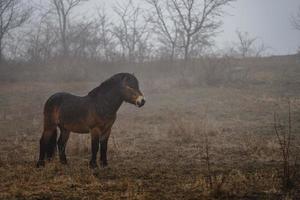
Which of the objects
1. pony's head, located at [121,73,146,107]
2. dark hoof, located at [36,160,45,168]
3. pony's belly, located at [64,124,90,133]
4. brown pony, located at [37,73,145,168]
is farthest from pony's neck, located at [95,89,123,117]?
dark hoof, located at [36,160,45,168]

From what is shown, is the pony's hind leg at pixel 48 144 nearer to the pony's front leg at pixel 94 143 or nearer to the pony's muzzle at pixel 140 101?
the pony's front leg at pixel 94 143

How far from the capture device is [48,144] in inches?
366

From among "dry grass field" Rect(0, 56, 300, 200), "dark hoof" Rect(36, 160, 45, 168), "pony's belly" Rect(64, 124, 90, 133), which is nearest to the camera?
"dry grass field" Rect(0, 56, 300, 200)

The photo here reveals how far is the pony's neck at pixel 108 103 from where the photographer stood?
340 inches

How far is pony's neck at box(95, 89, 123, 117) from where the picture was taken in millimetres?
8625

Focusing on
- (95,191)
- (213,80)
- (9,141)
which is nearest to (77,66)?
(213,80)

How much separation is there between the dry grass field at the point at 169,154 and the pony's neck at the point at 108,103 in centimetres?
110

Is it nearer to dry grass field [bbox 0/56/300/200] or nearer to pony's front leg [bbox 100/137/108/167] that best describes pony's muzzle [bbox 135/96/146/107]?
pony's front leg [bbox 100/137/108/167]

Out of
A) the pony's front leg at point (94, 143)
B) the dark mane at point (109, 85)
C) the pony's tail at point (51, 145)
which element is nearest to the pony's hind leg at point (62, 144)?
the pony's tail at point (51, 145)

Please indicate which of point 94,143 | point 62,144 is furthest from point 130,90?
point 62,144

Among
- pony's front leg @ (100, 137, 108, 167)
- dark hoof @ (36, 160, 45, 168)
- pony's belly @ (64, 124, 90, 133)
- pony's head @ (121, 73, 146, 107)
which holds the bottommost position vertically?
dark hoof @ (36, 160, 45, 168)

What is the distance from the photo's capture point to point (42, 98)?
25.6 m

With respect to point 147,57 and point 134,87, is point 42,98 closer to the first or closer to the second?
point 147,57

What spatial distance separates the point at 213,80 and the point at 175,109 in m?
8.05
